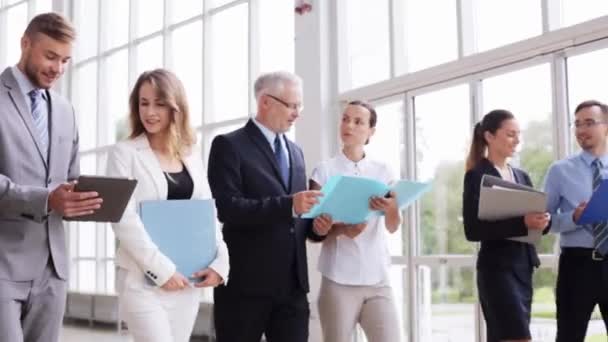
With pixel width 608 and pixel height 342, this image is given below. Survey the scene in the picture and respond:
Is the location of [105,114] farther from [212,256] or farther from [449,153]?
[212,256]

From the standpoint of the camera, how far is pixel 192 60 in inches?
343

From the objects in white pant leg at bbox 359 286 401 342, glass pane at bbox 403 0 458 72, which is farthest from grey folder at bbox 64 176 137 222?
glass pane at bbox 403 0 458 72

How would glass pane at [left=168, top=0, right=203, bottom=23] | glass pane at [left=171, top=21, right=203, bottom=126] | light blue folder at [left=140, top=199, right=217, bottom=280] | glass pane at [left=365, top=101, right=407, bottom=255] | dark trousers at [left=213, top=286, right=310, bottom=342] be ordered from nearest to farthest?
light blue folder at [left=140, top=199, right=217, bottom=280] → dark trousers at [left=213, top=286, right=310, bottom=342] → glass pane at [left=365, top=101, right=407, bottom=255] → glass pane at [left=171, top=21, right=203, bottom=126] → glass pane at [left=168, top=0, right=203, bottom=23]

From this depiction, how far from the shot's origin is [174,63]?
899 centimetres

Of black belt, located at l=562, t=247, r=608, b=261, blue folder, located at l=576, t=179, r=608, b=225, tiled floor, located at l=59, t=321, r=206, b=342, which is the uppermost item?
blue folder, located at l=576, t=179, r=608, b=225

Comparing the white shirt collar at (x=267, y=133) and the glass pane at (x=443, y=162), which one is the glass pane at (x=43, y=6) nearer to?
the glass pane at (x=443, y=162)

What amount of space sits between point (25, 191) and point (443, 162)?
4.01 m

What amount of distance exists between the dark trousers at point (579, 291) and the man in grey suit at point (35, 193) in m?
2.04

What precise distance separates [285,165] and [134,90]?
69cm

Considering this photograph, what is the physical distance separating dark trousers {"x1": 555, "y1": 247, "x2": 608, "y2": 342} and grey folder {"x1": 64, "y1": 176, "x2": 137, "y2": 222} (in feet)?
6.36

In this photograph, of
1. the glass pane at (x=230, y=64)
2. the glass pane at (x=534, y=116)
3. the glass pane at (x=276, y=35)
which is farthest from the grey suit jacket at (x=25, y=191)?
the glass pane at (x=230, y=64)

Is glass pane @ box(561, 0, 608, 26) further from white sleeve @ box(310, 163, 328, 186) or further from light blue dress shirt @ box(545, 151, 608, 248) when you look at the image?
white sleeve @ box(310, 163, 328, 186)

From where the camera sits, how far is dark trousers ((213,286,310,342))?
104 inches

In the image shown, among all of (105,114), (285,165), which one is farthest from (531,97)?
(105,114)
